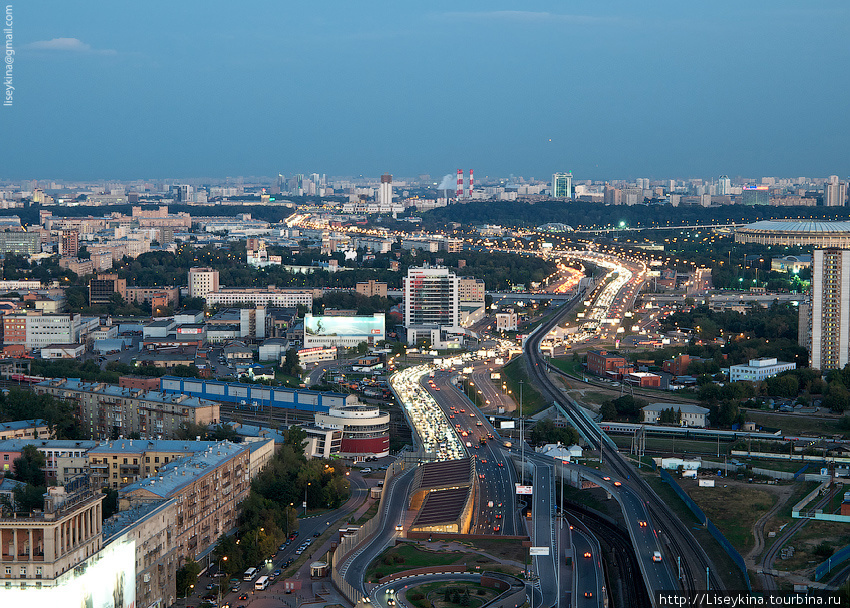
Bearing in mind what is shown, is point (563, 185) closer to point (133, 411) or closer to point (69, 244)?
point (69, 244)

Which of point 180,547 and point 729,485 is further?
point 729,485

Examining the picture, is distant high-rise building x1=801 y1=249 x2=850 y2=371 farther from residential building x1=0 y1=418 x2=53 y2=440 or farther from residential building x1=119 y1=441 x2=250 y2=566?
residential building x1=0 y1=418 x2=53 y2=440

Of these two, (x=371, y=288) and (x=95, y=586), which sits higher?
(x=371, y=288)

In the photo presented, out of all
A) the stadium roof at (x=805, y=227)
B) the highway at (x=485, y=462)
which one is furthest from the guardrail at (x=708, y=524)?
the stadium roof at (x=805, y=227)

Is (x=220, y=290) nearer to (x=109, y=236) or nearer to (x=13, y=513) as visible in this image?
(x=109, y=236)

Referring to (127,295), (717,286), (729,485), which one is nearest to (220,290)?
(127,295)

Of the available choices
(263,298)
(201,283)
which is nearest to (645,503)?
(263,298)

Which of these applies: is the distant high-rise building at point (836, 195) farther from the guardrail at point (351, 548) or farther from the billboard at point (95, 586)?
the billboard at point (95, 586)
